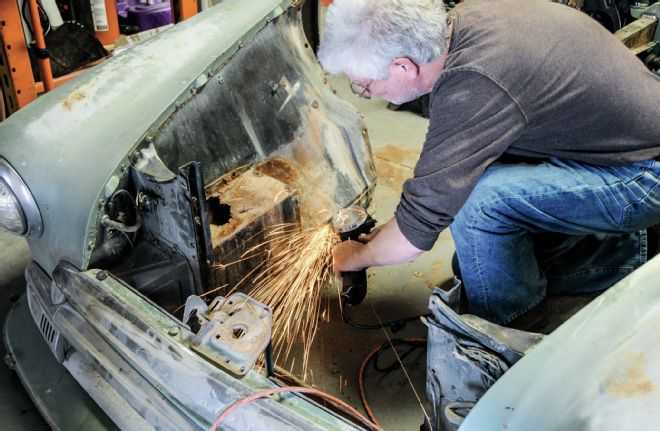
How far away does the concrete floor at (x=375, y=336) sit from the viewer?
7.46 feet

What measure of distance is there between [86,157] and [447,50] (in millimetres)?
1243

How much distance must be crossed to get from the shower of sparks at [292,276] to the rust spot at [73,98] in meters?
0.85

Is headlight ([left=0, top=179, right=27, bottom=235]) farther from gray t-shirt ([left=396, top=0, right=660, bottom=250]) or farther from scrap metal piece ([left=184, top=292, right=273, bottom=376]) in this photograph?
gray t-shirt ([left=396, top=0, right=660, bottom=250])

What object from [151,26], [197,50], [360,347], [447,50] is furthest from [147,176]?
[151,26]

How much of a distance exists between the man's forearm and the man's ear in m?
0.50

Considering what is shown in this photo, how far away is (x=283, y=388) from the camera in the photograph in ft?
4.34

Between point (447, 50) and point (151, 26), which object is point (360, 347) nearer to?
point (447, 50)

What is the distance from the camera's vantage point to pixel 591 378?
3.54ft

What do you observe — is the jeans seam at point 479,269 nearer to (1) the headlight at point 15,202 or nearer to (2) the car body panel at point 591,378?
(2) the car body panel at point 591,378

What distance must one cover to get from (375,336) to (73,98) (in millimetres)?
1586

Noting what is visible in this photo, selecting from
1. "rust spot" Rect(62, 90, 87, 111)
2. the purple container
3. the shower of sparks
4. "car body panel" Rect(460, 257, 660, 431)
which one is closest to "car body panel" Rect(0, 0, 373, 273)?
"rust spot" Rect(62, 90, 87, 111)

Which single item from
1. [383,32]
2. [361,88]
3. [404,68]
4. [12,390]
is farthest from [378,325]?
[12,390]

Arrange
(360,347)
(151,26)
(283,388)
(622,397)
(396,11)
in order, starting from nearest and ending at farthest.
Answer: (622,397), (283,388), (396,11), (360,347), (151,26)

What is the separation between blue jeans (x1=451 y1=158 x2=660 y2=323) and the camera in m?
2.03
